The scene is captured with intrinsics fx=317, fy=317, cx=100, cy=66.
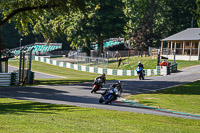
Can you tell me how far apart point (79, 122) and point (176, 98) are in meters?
11.6

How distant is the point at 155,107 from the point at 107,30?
4725cm

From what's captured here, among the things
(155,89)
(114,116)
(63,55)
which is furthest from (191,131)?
(63,55)

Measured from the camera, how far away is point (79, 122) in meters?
11.6

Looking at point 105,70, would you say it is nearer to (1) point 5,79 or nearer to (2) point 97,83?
(1) point 5,79

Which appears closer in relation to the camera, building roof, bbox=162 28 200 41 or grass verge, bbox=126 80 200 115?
grass verge, bbox=126 80 200 115

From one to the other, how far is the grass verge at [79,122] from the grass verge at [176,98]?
163 inches

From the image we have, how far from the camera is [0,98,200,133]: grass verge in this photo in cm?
1002

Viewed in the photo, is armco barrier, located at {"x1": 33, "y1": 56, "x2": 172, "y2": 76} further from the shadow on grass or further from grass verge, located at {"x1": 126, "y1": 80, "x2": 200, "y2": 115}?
the shadow on grass

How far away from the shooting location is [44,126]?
10.2m

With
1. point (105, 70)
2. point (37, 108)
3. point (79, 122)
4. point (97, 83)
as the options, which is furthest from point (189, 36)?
point (79, 122)

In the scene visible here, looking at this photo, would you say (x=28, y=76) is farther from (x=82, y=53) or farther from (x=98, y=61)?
(x=82, y=53)

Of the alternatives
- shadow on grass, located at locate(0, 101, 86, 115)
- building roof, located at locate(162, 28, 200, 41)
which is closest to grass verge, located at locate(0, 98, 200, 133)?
shadow on grass, located at locate(0, 101, 86, 115)

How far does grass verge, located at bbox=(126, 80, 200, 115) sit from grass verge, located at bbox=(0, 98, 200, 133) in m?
4.15

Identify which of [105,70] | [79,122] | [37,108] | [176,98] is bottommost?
[176,98]
